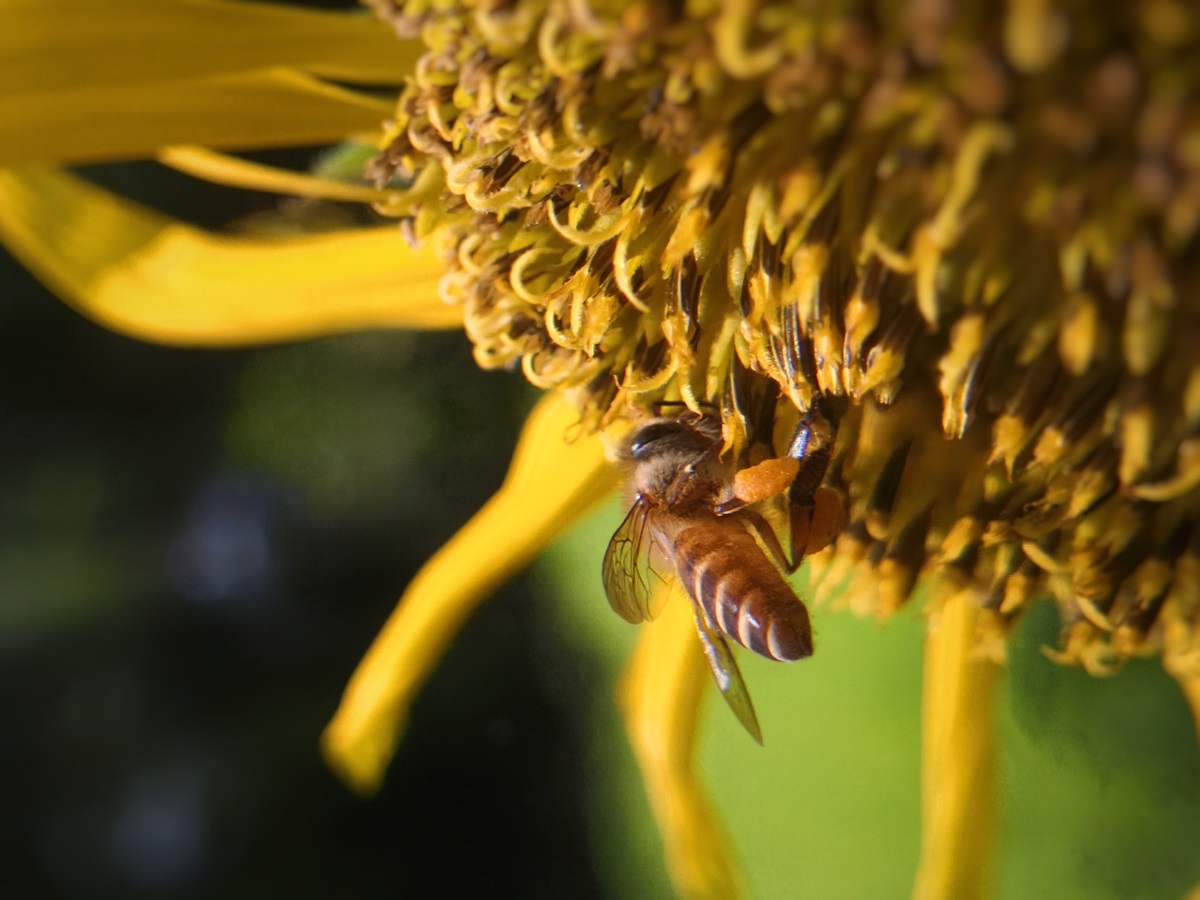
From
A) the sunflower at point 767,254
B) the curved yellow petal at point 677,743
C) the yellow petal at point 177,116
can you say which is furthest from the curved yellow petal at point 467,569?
the yellow petal at point 177,116

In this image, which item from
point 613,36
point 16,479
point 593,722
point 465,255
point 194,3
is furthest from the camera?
point 16,479

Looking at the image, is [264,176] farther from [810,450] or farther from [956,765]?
[956,765]

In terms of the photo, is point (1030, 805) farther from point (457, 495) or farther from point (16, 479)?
point (16, 479)

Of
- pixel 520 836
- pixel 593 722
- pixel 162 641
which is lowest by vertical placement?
pixel 520 836

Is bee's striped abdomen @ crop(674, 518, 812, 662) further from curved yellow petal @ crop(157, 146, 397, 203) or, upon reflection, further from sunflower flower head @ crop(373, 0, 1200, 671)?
curved yellow petal @ crop(157, 146, 397, 203)

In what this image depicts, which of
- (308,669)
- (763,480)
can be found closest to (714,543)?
(763,480)

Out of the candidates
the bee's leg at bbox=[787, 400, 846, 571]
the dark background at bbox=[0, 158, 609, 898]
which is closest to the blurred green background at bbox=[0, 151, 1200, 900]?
the dark background at bbox=[0, 158, 609, 898]

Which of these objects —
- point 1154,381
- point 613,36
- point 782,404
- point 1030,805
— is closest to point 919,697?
point 1030,805
